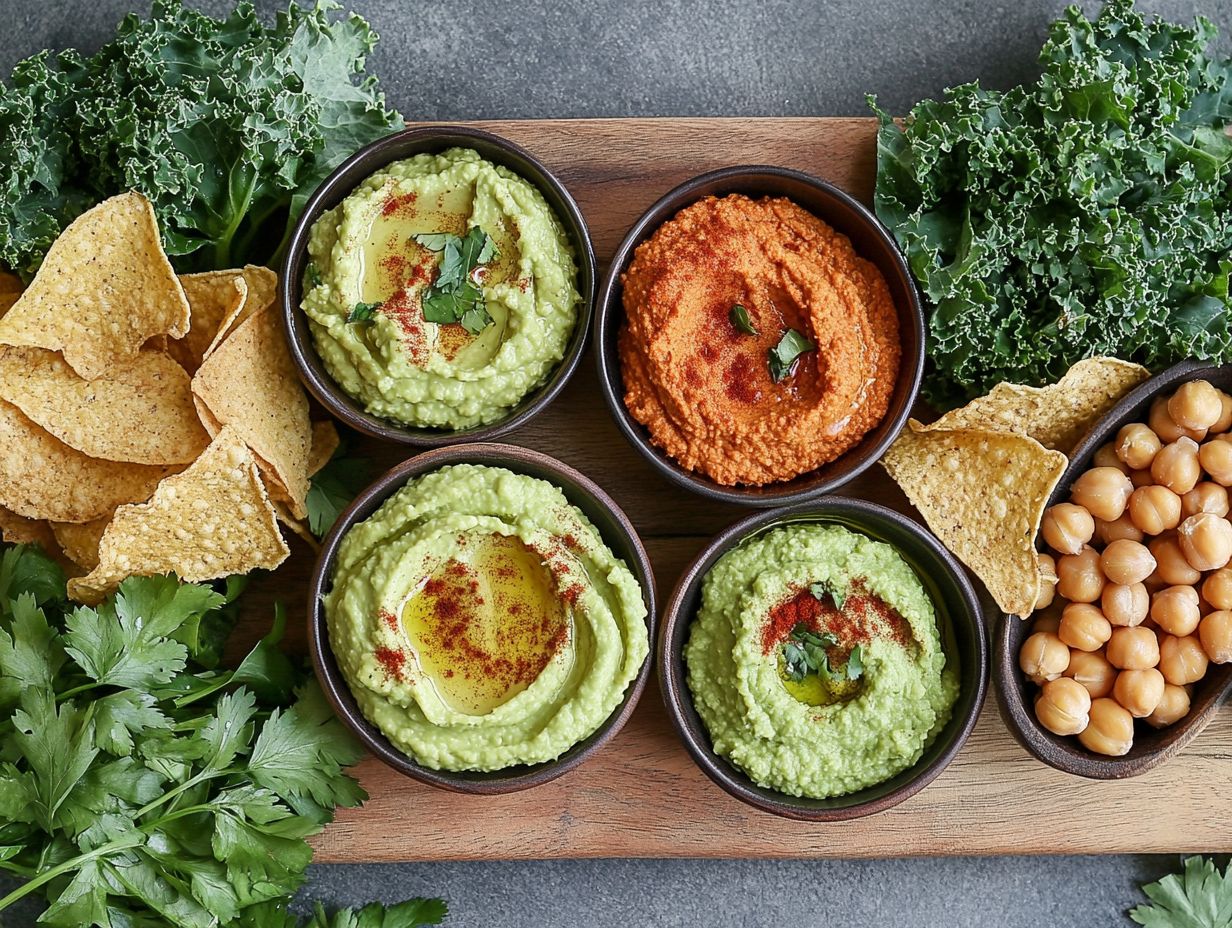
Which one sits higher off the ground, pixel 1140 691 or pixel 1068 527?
pixel 1068 527

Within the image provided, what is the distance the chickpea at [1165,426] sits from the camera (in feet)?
8.54

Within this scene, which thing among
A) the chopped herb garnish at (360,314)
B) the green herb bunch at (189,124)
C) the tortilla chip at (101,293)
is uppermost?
the green herb bunch at (189,124)

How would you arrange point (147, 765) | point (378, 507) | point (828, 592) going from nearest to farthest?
point (147, 765)
point (828, 592)
point (378, 507)

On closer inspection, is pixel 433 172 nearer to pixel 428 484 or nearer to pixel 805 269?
pixel 428 484

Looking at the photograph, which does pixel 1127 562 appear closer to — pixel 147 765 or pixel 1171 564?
pixel 1171 564

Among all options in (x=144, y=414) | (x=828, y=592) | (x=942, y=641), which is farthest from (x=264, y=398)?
(x=942, y=641)

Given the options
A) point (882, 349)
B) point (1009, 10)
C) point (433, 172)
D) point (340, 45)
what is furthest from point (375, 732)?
point (1009, 10)

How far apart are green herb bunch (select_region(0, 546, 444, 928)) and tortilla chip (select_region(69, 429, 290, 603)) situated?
0.25 ft

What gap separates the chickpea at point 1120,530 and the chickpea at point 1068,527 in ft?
0.17

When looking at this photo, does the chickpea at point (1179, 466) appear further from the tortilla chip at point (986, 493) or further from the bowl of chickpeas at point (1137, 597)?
the tortilla chip at point (986, 493)

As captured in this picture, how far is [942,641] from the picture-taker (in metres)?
2.66

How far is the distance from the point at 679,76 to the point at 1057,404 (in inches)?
51.9

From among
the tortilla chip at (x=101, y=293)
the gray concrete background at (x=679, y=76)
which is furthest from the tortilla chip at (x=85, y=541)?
the gray concrete background at (x=679, y=76)

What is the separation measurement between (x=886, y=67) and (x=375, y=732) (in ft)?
7.15
